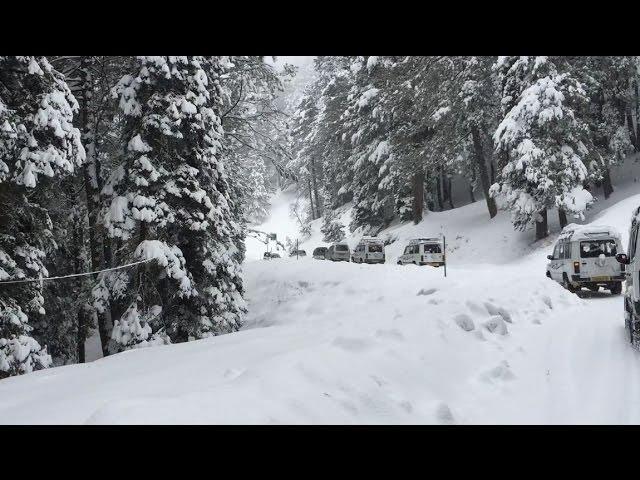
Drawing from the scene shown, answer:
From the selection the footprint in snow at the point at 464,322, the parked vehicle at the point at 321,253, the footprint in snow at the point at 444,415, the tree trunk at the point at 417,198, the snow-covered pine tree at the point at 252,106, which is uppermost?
the snow-covered pine tree at the point at 252,106

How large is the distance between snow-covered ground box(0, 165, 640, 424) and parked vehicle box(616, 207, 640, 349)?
0.33m

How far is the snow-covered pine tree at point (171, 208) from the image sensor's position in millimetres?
12891

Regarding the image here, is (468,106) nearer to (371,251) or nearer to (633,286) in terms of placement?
(371,251)

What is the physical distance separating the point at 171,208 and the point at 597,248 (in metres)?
13.7

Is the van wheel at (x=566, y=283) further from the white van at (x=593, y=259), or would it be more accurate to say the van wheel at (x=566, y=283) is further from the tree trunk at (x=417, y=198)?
the tree trunk at (x=417, y=198)

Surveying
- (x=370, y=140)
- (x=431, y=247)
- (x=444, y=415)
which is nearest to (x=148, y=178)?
(x=444, y=415)

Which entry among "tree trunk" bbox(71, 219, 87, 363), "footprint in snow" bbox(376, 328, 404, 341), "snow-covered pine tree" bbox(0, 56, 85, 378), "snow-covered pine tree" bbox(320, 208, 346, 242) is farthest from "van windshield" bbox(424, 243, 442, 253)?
"snow-covered pine tree" bbox(320, 208, 346, 242)

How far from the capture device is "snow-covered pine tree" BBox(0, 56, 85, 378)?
959 cm

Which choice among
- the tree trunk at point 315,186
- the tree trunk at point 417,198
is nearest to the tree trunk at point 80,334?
the tree trunk at point 417,198

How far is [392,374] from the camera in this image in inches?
261

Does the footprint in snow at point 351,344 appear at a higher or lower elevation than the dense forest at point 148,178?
lower

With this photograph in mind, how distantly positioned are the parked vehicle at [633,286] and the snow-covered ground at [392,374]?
335mm
